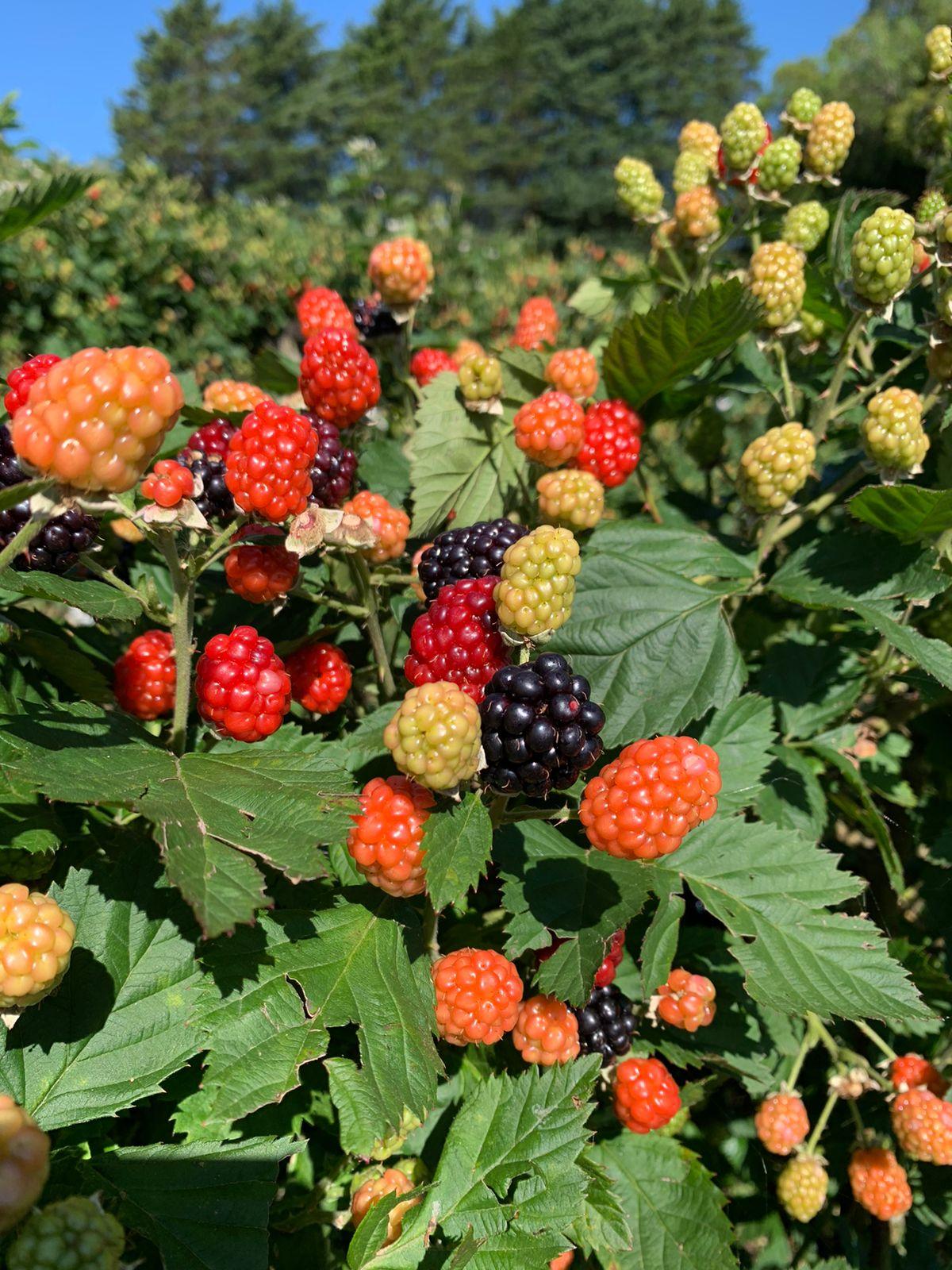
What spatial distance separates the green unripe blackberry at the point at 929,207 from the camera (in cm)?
175

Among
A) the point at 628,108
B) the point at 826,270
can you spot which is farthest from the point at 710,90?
the point at 826,270

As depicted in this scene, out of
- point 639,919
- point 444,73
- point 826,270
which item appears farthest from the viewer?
point 444,73

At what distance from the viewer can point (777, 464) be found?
1.54 metres

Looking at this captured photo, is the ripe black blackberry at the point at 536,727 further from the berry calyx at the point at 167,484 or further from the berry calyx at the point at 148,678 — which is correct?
Result: the berry calyx at the point at 148,678

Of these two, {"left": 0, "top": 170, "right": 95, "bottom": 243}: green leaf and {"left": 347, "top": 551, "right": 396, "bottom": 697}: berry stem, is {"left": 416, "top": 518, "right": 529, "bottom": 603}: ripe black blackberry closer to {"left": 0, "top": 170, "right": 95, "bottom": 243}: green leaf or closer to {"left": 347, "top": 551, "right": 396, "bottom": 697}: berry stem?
{"left": 347, "top": 551, "right": 396, "bottom": 697}: berry stem

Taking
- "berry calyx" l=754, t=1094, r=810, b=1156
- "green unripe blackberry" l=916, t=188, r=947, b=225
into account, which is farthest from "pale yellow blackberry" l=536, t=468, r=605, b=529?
"berry calyx" l=754, t=1094, r=810, b=1156

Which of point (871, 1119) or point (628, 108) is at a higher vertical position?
point (628, 108)

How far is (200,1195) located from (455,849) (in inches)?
22.3

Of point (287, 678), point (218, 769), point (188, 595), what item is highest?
point (188, 595)

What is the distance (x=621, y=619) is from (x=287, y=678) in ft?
2.16

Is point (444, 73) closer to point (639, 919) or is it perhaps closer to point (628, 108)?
point (628, 108)

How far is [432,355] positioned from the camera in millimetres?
2076

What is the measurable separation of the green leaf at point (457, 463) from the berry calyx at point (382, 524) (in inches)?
7.5

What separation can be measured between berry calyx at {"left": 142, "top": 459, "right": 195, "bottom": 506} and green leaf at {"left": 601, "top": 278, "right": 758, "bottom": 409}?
998 millimetres
